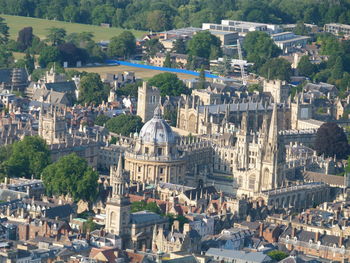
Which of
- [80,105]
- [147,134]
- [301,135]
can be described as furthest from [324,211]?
[80,105]

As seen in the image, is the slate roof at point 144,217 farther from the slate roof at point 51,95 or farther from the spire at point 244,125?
the slate roof at point 51,95

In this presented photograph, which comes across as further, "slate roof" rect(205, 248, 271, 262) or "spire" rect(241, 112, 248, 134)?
"spire" rect(241, 112, 248, 134)

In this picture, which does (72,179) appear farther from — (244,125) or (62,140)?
(244,125)

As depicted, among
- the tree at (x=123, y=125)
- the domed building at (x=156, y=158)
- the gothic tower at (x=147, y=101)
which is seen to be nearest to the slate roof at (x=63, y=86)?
the gothic tower at (x=147, y=101)

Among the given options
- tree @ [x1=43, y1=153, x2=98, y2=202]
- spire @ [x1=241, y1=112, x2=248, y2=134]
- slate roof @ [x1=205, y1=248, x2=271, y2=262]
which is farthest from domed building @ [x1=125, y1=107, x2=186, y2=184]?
slate roof @ [x1=205, y1=248, x2=271, y2=262]

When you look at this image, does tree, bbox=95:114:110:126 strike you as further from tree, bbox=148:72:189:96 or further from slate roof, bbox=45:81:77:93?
tree, bbox=148:72:189:96
